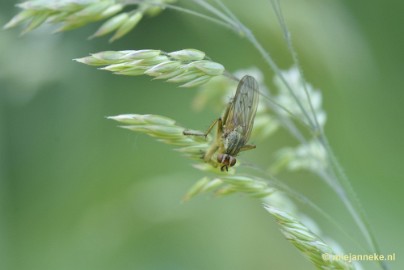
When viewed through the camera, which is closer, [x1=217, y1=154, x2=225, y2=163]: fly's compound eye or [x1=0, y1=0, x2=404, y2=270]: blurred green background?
[x1=217, y1=154, x2=225, y2=163]: fly's compound eye

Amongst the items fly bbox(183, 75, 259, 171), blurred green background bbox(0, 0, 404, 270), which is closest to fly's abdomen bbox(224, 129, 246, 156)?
fly bbox(183, 75, 259, 171)

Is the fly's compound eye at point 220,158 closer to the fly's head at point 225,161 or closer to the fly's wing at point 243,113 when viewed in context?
the fly's head at point 225,161

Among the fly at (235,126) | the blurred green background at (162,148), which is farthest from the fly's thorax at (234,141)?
the blurred green background at (162,148)

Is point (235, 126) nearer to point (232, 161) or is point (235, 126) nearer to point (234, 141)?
point (234, 141)

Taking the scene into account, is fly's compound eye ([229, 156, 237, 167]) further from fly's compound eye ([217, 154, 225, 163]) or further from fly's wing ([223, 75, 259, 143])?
fly's wing ([223, 75, 259, 143])

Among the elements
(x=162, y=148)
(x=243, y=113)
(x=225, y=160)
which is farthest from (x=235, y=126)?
(x=162, y=148)

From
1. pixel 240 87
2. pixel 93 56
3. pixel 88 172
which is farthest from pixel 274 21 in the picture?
pixel 93 56
